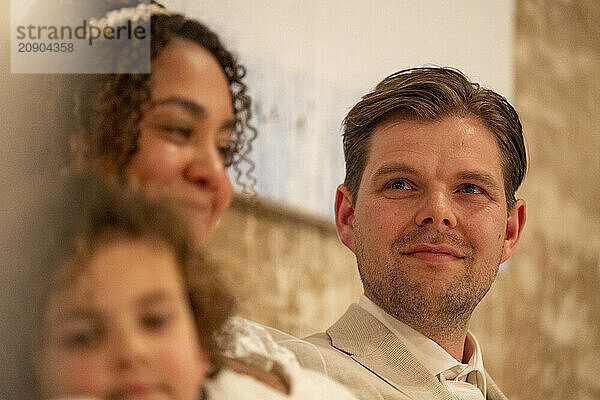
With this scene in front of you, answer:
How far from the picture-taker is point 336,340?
3.39 ft

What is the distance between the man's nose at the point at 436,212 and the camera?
1058 millimetres

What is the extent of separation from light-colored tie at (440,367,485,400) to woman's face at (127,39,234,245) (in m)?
0.44

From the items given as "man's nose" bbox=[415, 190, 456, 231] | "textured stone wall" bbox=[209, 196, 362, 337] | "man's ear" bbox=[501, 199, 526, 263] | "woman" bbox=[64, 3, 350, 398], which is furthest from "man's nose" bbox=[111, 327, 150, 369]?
"man's ear" bbox=[501, 199, 526, 263]

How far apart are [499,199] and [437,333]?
8.3 inches

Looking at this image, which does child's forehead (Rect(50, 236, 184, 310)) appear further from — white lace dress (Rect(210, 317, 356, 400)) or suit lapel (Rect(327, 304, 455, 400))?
suit lapel (Rect(327, 304, 455, 400))

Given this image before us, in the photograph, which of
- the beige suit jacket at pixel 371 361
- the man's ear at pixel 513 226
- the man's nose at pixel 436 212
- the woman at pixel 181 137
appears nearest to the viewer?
the woman at pixel 181 137

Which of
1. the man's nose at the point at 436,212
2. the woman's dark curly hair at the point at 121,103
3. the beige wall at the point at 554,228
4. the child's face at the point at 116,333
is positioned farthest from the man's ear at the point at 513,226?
the child's face at the point at 116,333

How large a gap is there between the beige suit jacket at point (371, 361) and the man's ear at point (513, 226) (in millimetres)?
246

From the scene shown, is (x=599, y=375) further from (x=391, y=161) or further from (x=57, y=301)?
(x=57, y=301)

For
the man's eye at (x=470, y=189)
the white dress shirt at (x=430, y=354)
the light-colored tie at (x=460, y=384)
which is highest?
the man's eye at (x=470, y=189)

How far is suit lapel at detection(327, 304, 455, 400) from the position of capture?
101 cm

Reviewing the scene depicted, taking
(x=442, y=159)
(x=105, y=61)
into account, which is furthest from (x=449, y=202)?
(x=105, y=61)

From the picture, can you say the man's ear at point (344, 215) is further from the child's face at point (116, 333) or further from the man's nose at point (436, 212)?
the child's face at point (116, 333)

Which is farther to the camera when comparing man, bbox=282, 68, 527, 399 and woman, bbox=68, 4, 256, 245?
man, bbox=282, 68, 527, 399
